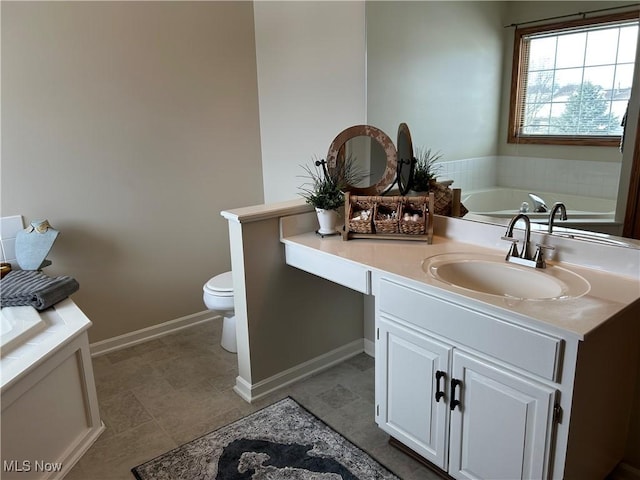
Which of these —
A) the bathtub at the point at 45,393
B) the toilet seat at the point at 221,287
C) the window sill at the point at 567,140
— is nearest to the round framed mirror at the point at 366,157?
the window sill at the point at 567,140

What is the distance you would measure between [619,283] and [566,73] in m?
0.82

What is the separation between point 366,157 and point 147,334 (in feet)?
6.01

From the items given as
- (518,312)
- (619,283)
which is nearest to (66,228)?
(518,312)

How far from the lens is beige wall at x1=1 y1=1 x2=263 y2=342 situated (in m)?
2.64

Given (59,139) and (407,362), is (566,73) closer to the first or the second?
(407,362)

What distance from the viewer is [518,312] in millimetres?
1475

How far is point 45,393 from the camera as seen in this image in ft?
6.35

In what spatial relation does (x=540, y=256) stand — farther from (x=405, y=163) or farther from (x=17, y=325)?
(x=17, y=325)

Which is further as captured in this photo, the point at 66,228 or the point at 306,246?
the point at 66,228

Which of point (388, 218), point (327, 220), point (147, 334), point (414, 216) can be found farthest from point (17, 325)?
point (414, 216)

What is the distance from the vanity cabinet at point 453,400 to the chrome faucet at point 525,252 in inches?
16.8

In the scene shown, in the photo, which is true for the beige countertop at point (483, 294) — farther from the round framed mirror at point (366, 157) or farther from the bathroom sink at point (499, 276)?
the round framed mirror at point (366, 157)

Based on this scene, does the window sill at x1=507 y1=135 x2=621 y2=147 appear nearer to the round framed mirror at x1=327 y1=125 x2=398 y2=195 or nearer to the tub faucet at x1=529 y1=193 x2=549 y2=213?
the tub faucet at x1=529 y1=193 x2=549 y2=213

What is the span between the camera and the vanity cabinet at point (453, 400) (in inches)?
60.9
